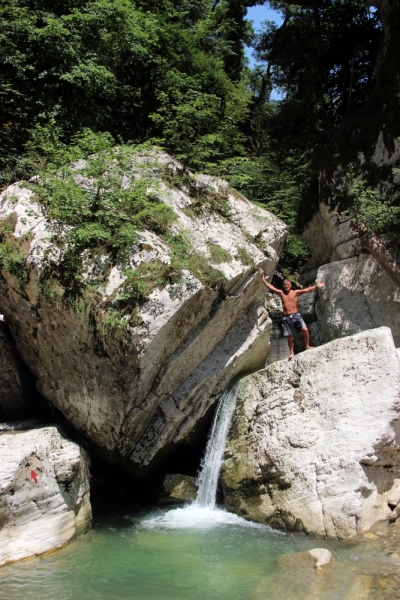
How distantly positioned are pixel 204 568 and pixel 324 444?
283 cm

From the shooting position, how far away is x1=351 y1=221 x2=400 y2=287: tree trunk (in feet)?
39.0

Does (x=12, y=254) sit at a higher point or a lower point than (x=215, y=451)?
higher

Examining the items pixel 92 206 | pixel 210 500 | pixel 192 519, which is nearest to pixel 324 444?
pixel 210 500

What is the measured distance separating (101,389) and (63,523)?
2.36m

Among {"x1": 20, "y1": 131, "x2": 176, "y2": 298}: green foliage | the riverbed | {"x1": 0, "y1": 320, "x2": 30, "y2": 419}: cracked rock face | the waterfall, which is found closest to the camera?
the riverbed

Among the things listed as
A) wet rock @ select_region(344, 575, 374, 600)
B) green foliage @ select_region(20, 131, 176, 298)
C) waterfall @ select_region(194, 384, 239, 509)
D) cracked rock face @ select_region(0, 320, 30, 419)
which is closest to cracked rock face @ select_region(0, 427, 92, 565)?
cracked rock face @ select_region(0, 320, 30, 419)

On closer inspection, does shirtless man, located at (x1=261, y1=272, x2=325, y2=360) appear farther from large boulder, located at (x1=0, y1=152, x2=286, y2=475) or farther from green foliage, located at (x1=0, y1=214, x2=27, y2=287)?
green foliage, located at (x1=0, y1=214, x2=27, y2=287)

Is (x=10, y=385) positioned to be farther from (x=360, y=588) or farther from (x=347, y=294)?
(x=347, y=294)

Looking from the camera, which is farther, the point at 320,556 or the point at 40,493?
the point at 40,493

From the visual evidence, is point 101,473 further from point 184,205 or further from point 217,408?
point 184,205

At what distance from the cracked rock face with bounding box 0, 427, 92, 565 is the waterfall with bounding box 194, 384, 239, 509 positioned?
7.50ft

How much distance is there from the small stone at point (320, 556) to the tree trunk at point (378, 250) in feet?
22.1

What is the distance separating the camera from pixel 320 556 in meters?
7.08

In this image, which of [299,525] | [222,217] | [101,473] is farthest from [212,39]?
[299,525]
